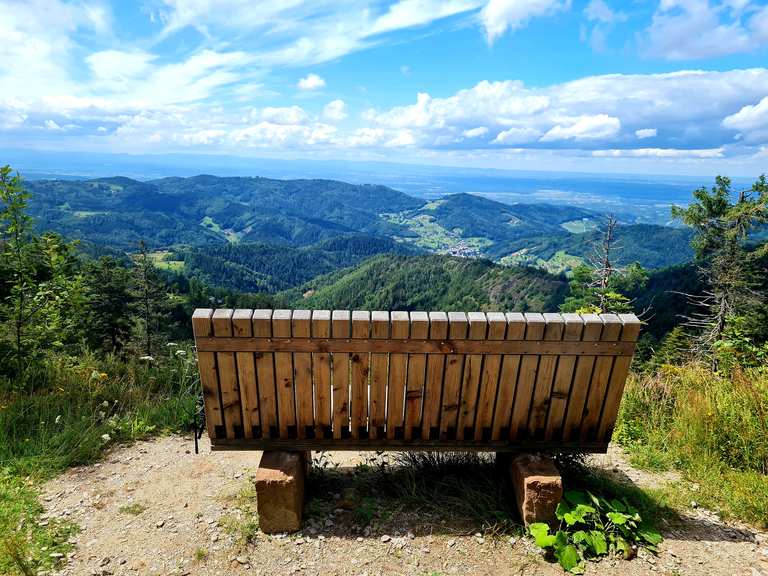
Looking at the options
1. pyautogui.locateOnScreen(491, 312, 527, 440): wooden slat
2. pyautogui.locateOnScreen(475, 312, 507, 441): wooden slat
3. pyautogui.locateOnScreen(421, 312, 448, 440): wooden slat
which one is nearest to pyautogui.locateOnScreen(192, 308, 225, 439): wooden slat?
pyautogui.locateOnScreen(421, 312, 448, 440): wooden slat

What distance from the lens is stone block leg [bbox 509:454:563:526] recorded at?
3406mm

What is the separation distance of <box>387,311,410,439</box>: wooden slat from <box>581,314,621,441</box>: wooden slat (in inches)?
58.9

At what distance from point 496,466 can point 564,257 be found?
21031 cm

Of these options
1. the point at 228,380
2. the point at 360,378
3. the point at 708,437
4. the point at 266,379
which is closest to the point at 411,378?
the point at 360,378

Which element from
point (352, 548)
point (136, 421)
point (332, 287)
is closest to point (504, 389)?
point (352, 548)

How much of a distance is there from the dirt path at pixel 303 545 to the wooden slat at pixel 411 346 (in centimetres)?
142

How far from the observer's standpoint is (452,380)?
3.54 m

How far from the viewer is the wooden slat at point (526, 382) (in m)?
3.41

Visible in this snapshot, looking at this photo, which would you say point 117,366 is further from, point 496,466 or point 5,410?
point 496,466

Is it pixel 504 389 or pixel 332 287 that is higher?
pixel 504 389

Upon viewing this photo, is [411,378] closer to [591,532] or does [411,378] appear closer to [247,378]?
[247,378]

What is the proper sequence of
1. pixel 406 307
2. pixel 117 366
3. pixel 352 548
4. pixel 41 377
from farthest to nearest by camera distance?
pixel 406 307 < pixel 117 366 < pixel 41 377 < pixel 352 548

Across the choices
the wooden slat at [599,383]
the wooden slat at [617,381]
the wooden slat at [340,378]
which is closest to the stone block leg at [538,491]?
the wooden slat at [599,383]

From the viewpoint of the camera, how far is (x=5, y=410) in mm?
4797
